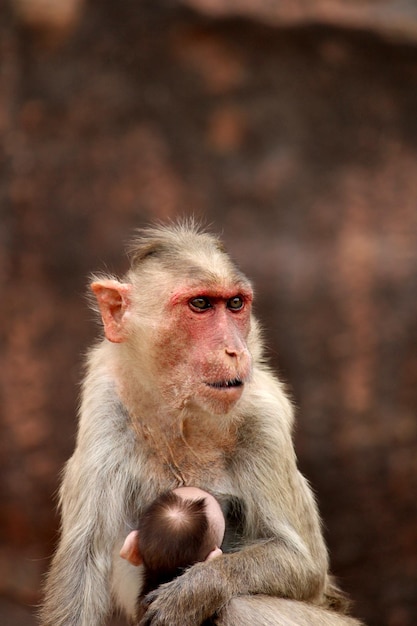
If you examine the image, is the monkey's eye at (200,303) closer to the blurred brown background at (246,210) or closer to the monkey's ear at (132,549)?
the monkey's ear at (132,549)

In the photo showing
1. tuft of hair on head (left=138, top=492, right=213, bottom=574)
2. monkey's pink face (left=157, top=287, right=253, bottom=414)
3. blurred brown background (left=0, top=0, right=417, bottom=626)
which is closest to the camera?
tuft of hair on head (left=138, top=492, right=213, bottom=574)

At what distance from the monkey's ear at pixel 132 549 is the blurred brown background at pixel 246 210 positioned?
6.29m

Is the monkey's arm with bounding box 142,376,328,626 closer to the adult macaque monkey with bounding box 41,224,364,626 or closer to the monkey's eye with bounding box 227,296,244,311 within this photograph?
the adult macaque monkey with bounding box 41,224,364,626

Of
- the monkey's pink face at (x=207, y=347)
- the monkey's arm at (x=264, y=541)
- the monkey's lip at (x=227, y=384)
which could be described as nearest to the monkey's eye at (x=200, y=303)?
the monkey's pink face at (x=207, y=347)

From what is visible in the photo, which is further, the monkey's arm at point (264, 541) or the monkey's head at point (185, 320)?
the monkey's head at point (185, 320)

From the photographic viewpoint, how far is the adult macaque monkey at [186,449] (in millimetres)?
7059

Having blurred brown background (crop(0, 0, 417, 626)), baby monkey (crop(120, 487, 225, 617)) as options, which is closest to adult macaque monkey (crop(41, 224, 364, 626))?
baby monkey (crop(120, 487, 225, 617))

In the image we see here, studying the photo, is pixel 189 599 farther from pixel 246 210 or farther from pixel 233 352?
pixel 246 210

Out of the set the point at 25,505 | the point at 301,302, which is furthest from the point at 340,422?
the point at 25,505

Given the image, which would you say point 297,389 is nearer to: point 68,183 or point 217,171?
point 217,171

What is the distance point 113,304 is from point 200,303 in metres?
0.75

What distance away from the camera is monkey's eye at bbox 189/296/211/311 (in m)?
7.21

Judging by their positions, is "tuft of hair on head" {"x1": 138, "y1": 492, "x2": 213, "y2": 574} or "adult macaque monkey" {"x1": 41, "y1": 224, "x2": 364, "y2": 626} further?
"adult macaque monkey" {"x1": 41, "y1": 224, "x2": 364, "y2": 626}

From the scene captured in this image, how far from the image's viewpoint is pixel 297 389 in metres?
13.4
